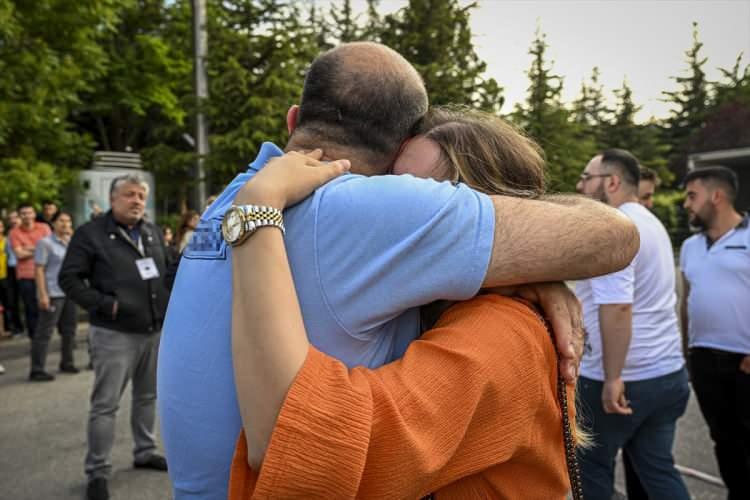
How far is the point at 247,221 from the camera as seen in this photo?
3.46ft

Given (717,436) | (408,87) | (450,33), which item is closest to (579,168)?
(450,33)

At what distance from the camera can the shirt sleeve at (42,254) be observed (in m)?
7.55

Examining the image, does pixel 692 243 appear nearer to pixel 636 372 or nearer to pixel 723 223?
pixel 723 223

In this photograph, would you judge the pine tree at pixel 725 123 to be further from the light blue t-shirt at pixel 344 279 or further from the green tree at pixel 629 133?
the light blue t-shirt at pixel 344 279

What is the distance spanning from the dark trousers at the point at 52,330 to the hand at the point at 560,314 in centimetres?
733

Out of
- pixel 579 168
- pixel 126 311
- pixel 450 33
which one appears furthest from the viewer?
pixel 579 168

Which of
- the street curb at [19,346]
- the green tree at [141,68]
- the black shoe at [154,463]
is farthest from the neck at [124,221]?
the green tree at [141,68]

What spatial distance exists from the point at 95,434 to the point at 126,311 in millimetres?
862

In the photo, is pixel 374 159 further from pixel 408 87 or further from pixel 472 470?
pixel 472 470

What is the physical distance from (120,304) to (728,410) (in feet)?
13.5

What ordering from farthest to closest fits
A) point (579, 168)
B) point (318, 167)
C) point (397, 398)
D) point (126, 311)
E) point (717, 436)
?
point (579, 168)
point (126, 311)
point (717, 436)
point (318, 167)
point (397, 398)

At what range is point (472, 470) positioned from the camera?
1077mm

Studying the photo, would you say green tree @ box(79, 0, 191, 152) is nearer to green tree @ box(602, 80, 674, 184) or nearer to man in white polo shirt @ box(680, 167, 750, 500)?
man in white polo shirt @ box(680, 167, 750, 500)

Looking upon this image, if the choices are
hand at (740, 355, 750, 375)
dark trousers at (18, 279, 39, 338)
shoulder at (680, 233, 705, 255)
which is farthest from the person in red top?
hand at (740, 355, 750, 375)
